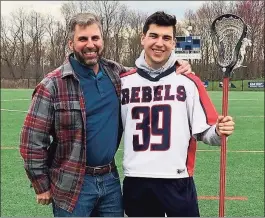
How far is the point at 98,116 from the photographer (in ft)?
10.1

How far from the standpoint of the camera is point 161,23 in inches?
124

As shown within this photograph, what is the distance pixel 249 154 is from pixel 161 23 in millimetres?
5914

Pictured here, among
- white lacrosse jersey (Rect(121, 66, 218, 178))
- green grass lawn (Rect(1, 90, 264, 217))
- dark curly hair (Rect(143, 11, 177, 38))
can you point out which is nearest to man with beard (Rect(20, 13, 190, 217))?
white lacrosse jersey (Rect(121, 66, 218, 178))

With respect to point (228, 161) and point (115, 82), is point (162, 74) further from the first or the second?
point (228, 161)

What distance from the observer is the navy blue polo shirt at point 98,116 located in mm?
3062

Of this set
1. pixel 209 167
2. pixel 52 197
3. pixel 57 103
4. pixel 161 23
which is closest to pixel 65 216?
pixel 52 197

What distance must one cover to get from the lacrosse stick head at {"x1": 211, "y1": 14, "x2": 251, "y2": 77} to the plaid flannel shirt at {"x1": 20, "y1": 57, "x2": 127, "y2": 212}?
2.88 ft

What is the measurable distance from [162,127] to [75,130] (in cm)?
50

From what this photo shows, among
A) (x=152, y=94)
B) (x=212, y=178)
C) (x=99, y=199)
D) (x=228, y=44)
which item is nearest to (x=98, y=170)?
(x=99, y=199)

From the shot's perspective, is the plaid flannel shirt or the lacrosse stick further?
the lacrosse stick

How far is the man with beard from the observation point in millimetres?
3018

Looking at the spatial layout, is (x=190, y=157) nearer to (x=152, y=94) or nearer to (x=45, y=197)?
(x=152, y=94)

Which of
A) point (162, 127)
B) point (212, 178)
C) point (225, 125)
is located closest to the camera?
point (225, 125)

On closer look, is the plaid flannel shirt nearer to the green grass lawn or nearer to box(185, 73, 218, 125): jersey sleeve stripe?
box(185, 73, 218, 125): jersey sleeve stripe
